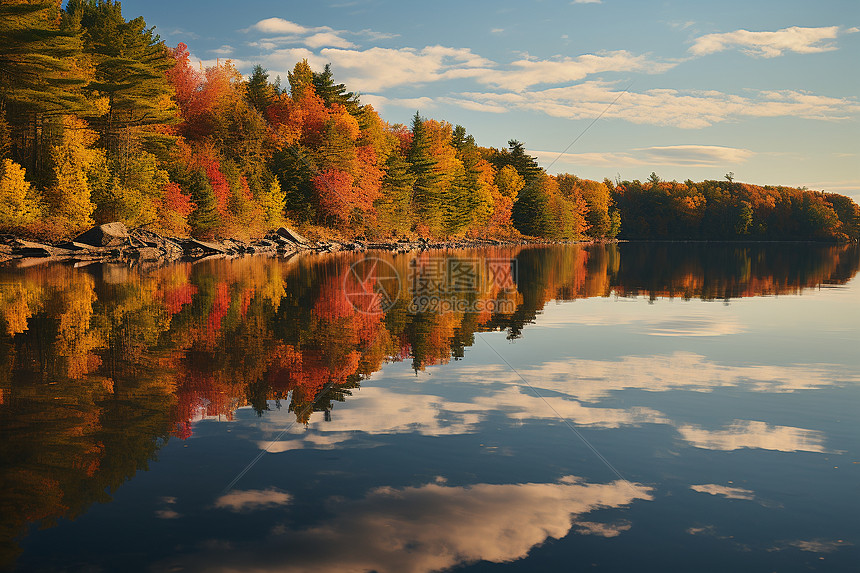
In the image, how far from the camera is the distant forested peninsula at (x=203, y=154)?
4447 centimetres

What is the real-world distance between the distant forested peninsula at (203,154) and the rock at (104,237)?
1771 millimetres

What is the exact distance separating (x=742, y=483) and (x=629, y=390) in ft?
13.4

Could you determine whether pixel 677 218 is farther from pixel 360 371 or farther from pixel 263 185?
pixel 360 371

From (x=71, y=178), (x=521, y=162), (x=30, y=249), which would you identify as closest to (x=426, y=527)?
(x=30, y=249)

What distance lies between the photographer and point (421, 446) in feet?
26.1

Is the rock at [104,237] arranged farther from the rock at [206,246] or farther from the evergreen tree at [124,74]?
the evergreen tree at [124,74]

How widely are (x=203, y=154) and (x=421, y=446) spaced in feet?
207

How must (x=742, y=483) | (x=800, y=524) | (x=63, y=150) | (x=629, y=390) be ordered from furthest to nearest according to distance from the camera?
(x=63, y=150)
(x=629, y=390)
(x=742, y=483)
(x=800, y=524)

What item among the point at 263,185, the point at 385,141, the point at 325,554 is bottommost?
the point at 325,554

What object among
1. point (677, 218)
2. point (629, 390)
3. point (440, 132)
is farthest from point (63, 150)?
point (677, 218)

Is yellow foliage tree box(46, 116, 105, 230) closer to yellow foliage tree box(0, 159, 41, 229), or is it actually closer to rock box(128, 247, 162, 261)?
yellow foliage tree box(0, 159, 41, 229)

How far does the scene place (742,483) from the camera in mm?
6781

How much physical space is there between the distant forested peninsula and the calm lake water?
3333 centimetres

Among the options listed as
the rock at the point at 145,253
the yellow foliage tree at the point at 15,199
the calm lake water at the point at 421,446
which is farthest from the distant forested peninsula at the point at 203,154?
the calm lake water at the point at 421,446
